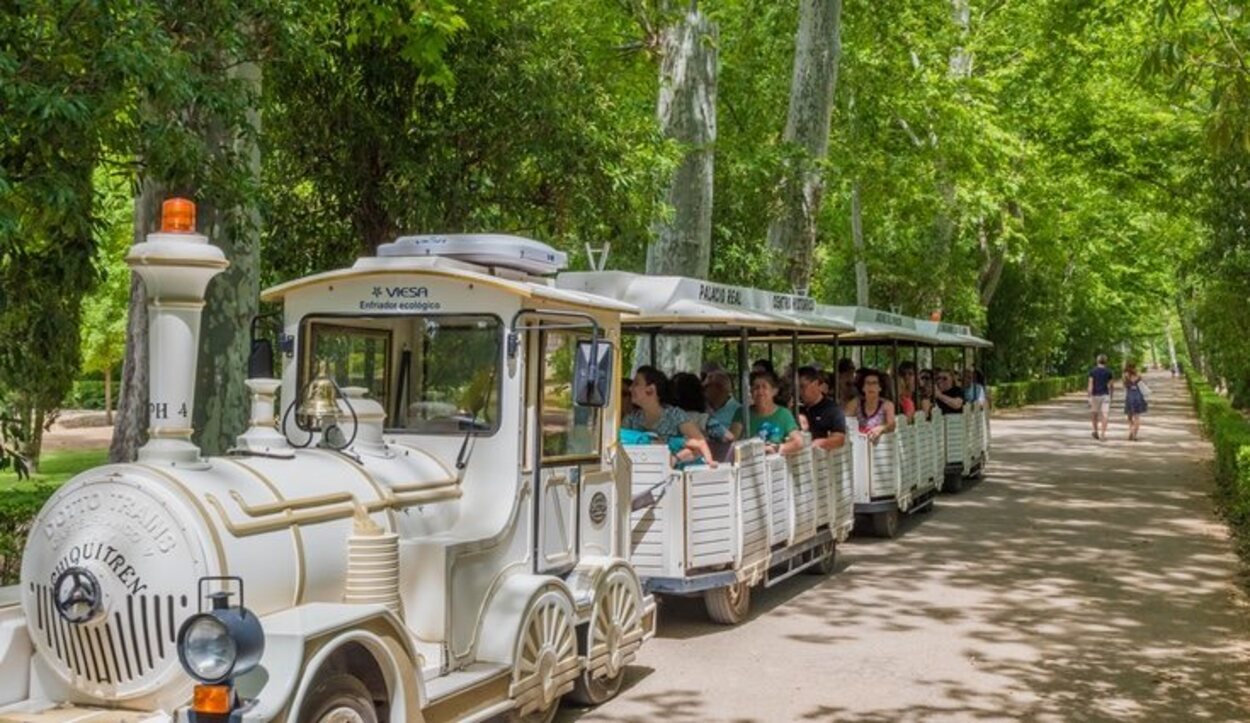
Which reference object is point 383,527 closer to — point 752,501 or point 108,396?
point 752,501

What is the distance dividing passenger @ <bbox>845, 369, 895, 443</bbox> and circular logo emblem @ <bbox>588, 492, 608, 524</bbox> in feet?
23.8

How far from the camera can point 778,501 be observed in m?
10.6

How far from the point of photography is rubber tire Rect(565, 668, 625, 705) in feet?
24.2

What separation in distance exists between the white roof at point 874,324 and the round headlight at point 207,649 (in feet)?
33.4

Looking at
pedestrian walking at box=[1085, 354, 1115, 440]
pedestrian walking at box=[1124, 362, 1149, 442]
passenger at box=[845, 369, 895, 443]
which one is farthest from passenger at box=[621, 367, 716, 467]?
pedestrian walking at box=[1124, 362, 1149, 442]

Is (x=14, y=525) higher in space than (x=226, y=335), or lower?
lower

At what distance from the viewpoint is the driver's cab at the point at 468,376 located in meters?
6.60

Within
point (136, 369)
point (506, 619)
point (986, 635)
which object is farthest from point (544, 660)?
point (136, 369)

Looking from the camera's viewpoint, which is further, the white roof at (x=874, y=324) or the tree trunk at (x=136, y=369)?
the white roof at (x=874, y=324)

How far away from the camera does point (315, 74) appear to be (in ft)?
37.6

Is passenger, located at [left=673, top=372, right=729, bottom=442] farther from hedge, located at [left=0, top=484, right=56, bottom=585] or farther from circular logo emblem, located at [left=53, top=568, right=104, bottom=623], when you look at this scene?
circular logo emblem, located at [left=53, top=568, right=104, bottom=623]

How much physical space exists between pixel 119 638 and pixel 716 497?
17.0ft

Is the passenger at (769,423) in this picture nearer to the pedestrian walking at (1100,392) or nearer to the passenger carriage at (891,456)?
the passenger carriage at (891,456)

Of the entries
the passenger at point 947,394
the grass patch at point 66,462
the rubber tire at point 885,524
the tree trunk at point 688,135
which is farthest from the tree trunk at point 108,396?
the rubber tire at point 885,524
